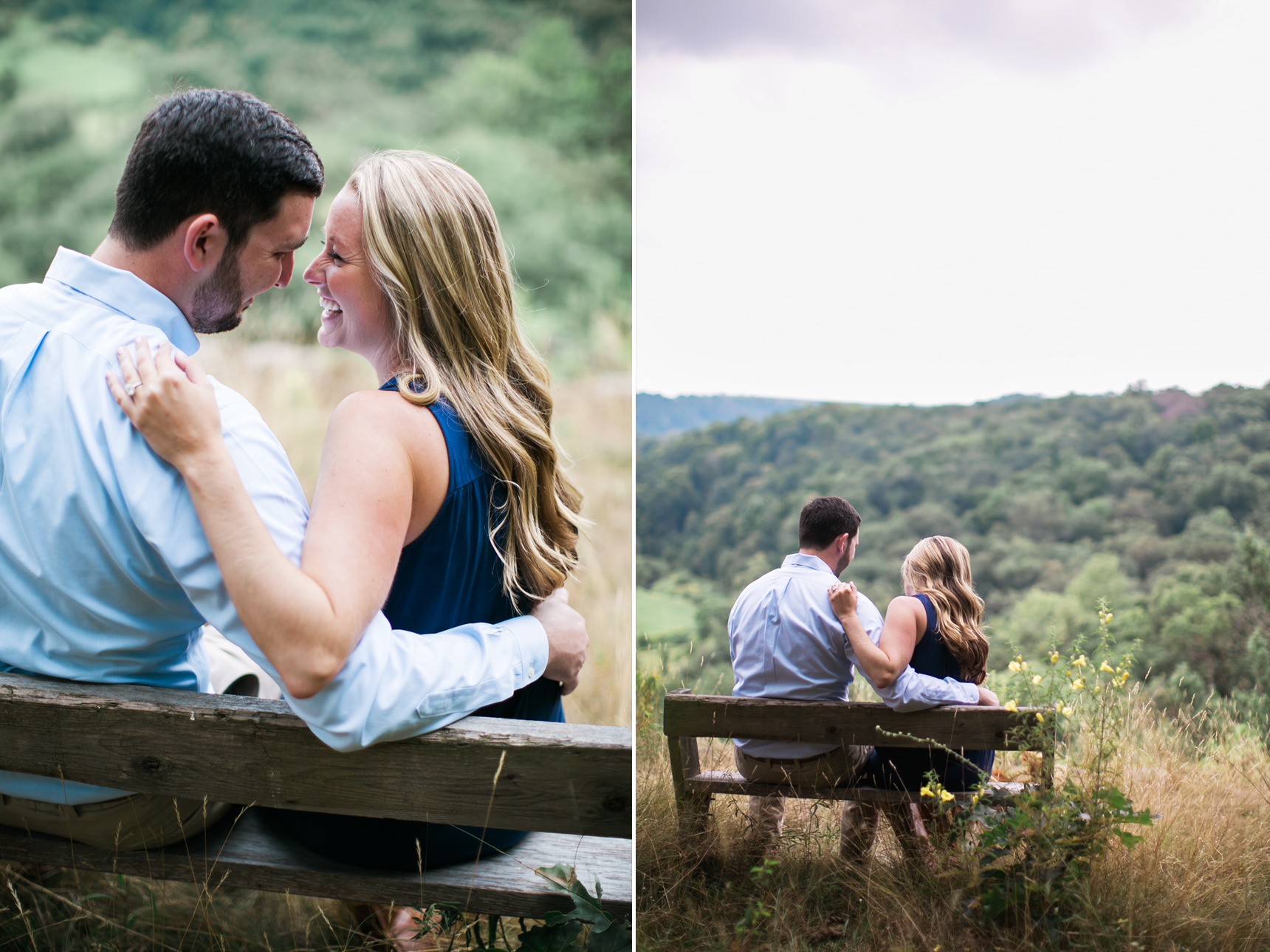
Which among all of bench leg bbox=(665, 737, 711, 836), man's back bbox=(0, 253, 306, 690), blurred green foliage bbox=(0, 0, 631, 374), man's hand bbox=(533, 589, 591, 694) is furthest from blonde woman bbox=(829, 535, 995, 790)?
blurred green foliage bbox=(0, 0, 631, 374)

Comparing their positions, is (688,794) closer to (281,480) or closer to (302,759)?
(302,759)

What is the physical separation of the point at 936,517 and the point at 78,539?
728 centimetres

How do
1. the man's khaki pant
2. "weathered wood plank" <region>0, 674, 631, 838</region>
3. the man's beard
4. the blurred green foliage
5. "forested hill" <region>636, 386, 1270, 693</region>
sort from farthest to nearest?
the blurred green foliage, "forested hill" <region>636, 386, 1270, 693</region>, the man's khaki pant, the man's beard, "weathered wood plank" <region>0, 674, 631, 838</region>

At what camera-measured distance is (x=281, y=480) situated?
1.26 metres

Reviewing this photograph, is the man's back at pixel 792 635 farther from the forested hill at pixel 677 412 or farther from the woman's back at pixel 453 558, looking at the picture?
the woman's back at pixel 453 558

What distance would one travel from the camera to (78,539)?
132 centimetres

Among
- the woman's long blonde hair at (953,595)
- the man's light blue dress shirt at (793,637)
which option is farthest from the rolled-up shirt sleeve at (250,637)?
the woman's long blonde hair at (953,595)

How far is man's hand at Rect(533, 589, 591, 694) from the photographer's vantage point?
5.27 feet

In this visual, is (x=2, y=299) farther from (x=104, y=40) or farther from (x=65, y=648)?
(x=104, y=40)

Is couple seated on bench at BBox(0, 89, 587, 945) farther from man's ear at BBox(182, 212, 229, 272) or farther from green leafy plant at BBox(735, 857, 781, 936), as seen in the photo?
green leafy plant at BBox(735, 857, 781, 936)

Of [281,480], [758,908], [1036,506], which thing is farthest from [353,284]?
[1036,506]

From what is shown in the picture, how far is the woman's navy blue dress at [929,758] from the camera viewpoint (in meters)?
1.72

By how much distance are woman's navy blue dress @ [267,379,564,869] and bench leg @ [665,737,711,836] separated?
39cm

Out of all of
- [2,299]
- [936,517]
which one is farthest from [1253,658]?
[936,517]
